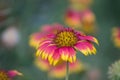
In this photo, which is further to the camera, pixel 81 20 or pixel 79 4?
pixel 79 4

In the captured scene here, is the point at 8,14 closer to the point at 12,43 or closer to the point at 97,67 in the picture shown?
the point at 12,43

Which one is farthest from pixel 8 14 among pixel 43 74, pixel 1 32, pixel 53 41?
pixel 53 41

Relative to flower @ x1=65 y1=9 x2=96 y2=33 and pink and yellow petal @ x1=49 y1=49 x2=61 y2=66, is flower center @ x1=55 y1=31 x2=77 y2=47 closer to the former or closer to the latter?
pink and yellow petal @ x1=49 y1=49 x2=61 y2=66

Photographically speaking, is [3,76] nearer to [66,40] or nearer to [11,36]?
[66,40]

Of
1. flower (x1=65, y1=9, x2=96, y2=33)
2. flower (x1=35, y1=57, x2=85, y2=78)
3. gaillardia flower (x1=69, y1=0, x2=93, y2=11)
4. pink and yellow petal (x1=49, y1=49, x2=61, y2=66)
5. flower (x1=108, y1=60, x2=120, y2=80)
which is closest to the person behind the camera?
pink and yellow petal (x1=49, y1=49, x2=61, y2=66)

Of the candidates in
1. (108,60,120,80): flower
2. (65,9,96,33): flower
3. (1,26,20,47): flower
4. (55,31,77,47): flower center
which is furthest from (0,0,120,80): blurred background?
(55,31,77,47): flower center

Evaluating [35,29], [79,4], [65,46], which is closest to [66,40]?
[65,46]
